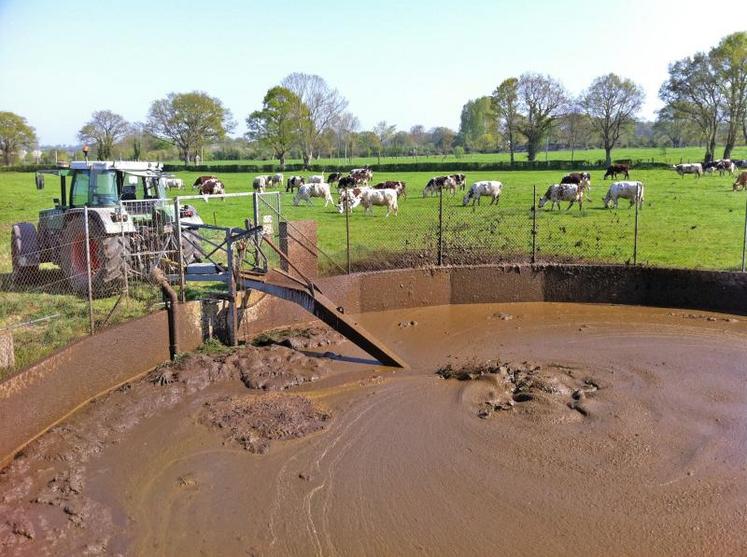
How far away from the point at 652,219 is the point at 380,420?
18620 mm

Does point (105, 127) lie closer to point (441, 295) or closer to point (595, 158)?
point (595, 158)

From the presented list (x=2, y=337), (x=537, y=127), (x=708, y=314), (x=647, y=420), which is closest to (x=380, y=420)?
(x=647, y=420)

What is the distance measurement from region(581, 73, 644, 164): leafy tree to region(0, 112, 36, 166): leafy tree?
67351mm

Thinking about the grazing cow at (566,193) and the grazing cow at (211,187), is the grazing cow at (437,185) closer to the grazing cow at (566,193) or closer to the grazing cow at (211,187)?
the grazing cow at (566,193)

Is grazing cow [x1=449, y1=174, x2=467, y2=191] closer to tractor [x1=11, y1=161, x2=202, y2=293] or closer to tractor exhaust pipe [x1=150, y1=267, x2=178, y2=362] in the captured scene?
tractor [x1=11, y1=161, x2=202, y2=293]

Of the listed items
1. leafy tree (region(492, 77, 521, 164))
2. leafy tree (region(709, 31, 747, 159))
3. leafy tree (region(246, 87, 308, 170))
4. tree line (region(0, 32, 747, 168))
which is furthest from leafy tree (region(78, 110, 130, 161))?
leafy tree (region(709, 31, 747, 159))

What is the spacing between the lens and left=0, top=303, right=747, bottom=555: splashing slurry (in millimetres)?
6047

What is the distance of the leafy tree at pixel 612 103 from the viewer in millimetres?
75162

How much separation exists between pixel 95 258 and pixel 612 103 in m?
72.7

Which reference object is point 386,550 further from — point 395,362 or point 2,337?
point 2,337

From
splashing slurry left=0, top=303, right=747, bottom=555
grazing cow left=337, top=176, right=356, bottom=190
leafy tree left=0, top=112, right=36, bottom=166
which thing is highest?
leafy tree left=0, top=112, right=36, bottom=166

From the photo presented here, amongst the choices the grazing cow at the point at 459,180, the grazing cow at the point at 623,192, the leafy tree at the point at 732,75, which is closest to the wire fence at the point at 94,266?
the grazing cow at the point at 623,192

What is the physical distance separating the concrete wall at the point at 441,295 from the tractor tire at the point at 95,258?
2714 millimetres

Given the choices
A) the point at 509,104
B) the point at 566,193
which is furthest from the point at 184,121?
the point at 566,193
